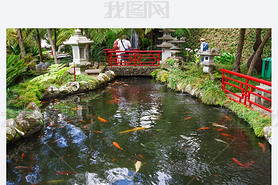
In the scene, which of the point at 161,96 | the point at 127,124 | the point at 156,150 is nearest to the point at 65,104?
the point at 127,124

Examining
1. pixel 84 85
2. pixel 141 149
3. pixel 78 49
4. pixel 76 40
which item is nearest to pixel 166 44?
pixel 78 49

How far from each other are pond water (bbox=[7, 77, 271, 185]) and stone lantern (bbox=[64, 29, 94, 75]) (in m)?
3.45

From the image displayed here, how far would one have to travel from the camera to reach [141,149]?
4.57m

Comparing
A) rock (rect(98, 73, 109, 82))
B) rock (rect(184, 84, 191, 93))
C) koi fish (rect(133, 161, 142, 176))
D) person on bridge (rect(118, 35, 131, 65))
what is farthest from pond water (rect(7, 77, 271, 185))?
person on bridge (rect(118, 35, 131, 65))

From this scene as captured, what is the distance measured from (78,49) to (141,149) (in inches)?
269

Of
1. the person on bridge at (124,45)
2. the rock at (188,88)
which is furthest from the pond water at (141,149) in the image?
the person on bridge at (124,45)

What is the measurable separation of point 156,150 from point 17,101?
3777 millimetres

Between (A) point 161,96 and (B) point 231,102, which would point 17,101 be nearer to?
(A) point 161,96

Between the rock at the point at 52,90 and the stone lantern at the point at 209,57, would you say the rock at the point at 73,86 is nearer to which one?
the rock at the point at 52,90

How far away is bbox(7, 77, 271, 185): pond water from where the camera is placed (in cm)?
373

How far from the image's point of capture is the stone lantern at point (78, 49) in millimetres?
10052

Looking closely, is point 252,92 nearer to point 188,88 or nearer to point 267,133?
point 267,133

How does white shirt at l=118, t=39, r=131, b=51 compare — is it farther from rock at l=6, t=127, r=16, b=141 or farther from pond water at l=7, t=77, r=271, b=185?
rock at l=6, t=127, r=16, b=141

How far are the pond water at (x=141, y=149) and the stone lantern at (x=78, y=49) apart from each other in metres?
3.45
